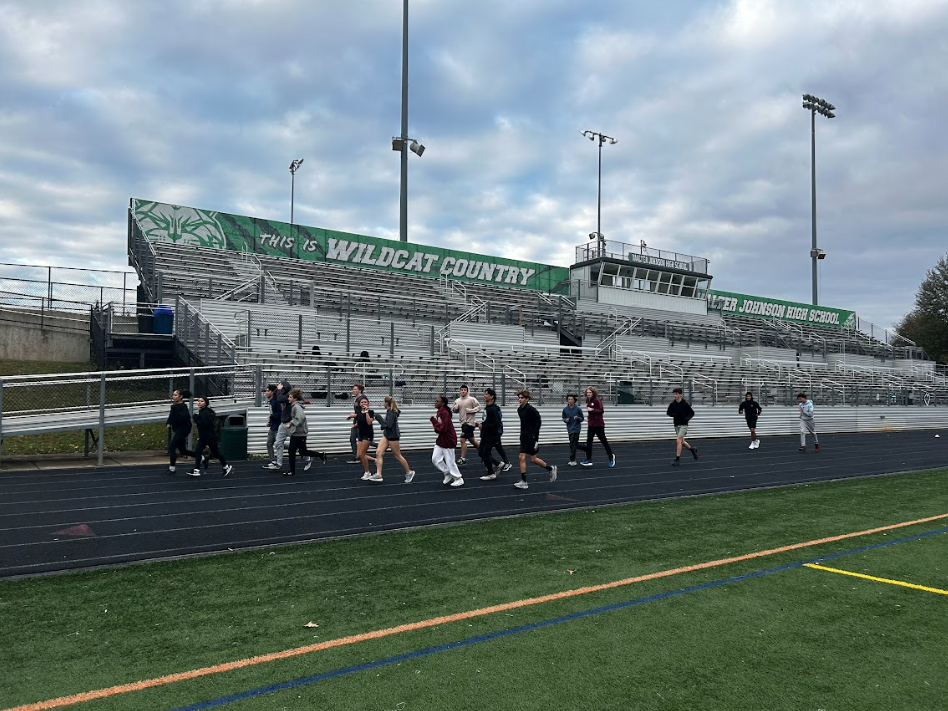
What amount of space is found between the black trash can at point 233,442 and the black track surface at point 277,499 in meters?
0.63

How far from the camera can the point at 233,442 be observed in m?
15.5

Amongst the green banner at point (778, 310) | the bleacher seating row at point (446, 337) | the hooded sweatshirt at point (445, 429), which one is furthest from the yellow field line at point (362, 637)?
the green banner at point (778, 310)

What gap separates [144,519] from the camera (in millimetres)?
9164

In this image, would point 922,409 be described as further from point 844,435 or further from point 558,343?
point 558,343

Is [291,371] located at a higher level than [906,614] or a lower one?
higher

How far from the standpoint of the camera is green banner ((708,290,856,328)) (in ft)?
172

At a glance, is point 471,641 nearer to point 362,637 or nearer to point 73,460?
point 362,637

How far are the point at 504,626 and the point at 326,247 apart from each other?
32.0 meters

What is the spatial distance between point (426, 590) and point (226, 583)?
6.18 ft

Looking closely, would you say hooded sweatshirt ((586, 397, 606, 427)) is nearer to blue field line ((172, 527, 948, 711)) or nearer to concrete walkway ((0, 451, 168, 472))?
blue field line ((172, 527, 948, 711))

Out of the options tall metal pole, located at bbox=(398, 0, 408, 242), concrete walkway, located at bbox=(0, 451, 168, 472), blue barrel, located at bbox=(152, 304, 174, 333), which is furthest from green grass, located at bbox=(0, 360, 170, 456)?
tall metal pole, located at bbox=(398, 0, 408, 242)

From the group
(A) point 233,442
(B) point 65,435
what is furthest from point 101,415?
(B) point 65,435

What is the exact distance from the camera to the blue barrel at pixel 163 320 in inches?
922

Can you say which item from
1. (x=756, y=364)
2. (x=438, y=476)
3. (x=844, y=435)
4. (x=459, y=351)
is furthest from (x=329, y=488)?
(x=756, y=364)
